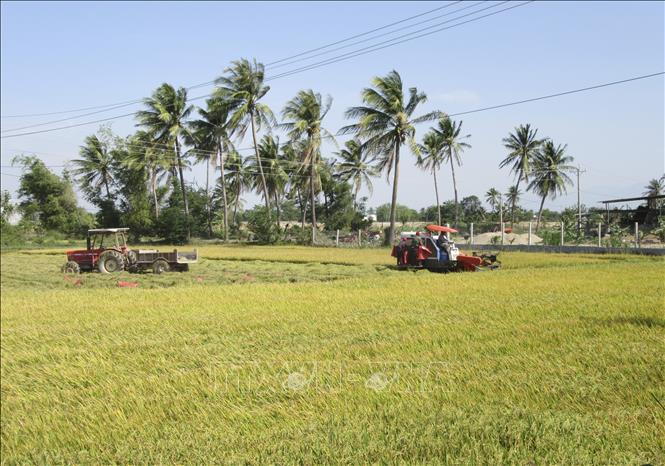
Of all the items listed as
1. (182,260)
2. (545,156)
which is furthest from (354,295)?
(545,156)

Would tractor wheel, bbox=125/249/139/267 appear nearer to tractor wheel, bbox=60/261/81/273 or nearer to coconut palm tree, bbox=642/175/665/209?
tractor wheel, bbox=60/261/81/273

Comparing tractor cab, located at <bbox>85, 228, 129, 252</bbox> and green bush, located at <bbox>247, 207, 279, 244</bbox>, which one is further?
green bush, located at <bbox>247, 207, 279, 244</bbox>

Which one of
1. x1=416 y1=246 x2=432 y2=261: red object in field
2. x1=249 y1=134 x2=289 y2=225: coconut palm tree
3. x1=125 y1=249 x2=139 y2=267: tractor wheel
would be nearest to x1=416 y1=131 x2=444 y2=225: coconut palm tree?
x1=125 y1=249 x2=139 y2=267: tractor wheel

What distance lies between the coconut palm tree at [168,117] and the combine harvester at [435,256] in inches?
271

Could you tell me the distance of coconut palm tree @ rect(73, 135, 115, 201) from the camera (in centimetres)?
682

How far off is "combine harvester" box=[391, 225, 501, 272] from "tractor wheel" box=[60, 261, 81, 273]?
7303 mm

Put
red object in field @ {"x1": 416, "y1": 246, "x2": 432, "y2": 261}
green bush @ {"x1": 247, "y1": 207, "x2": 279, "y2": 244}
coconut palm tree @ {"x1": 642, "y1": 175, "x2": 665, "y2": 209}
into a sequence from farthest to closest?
1. red object in field @ {"x1": 416, "y1": 246, "x2": 432, "y2": 261}
2. green bush @ {"x1": 247, "y1": 207, "x2": 279, "y2": 244}
3. coconut palm tree @ {"x1": 642, "y1": 175, "x2": 665, "y2": 209}

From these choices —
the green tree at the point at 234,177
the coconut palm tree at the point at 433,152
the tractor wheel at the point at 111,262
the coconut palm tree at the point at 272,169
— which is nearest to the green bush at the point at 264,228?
the coconut palm tree at the point at 272,169

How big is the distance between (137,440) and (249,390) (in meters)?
0.78

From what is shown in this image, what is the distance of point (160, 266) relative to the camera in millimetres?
9578

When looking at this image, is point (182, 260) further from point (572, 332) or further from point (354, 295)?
point (572, 332)

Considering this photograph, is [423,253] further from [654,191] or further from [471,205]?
[654,191]

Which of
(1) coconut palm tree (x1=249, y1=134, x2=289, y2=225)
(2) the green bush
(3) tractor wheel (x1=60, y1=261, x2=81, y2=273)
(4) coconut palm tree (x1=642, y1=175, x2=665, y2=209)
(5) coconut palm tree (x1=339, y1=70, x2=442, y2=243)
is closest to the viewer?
(4) coconut palm tree (x1=642, y1=175, x2=665, y2=209)

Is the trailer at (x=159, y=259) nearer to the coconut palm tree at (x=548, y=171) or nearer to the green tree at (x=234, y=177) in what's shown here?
the green tree at (x=234, y=177)
